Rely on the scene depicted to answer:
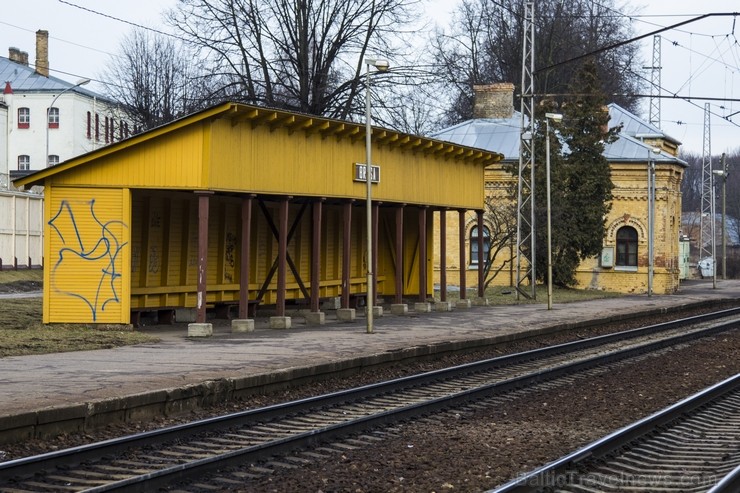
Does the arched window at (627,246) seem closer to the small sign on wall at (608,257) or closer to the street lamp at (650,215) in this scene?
the small sign on wall at (608,257)

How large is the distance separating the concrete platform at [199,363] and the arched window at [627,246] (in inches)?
971

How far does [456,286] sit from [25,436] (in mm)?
41310

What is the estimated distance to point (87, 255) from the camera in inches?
833

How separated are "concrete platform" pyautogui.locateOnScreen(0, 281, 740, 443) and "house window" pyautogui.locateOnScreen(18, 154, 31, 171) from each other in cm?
4801

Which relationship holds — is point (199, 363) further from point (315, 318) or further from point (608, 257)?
point (608, 257)

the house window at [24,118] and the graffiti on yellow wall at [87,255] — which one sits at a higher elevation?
the house window at [24,118]

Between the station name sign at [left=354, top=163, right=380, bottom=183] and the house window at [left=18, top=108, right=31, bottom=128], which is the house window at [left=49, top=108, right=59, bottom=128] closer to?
the house window at [left=18, top=108, right=31, bottom=128]

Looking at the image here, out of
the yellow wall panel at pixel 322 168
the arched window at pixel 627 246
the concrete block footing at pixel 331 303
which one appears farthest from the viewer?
the arched window at pixel 627 246

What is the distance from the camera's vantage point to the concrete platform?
37.4 feet

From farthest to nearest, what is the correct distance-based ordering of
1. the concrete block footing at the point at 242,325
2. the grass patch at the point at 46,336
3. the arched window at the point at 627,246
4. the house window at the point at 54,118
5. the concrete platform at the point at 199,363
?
1. the house window at the point at 54,118
2. the arched window at the point at 627,246
3. the concrete block footing at the point at 242,325
4. the grass patch at the point at 46,336
5. the concrete platform at the point at 199,363

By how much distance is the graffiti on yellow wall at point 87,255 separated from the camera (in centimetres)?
2111

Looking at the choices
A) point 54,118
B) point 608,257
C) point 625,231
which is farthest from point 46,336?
point 54,118

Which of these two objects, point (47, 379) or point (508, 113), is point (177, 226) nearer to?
point (47, 379)

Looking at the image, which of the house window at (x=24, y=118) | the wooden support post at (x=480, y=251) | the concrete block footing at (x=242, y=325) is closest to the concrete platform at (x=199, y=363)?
the concrete block footing at (x=242, y=325)
